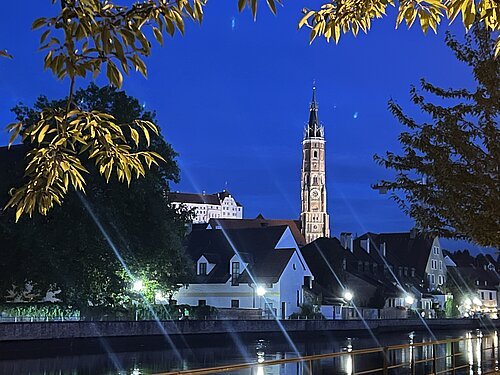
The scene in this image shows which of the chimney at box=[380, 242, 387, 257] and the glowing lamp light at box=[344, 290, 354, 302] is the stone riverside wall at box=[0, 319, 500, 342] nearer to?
the glowing lamp light at box=[344, 290, 354, 302]

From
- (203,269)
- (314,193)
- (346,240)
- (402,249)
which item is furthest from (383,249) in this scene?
(314,193)

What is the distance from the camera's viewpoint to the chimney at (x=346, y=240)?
294 feet

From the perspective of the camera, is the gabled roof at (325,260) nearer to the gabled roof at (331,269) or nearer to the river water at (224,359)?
the gabled roof at (331,269)

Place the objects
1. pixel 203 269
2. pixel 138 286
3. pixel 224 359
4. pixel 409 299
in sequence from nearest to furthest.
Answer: pixel 224 359, pixel 138 286, pixel 203 269, pixel 409 299

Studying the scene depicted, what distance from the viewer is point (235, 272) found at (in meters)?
67.1

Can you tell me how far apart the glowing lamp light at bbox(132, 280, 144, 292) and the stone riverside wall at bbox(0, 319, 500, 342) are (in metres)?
2.11

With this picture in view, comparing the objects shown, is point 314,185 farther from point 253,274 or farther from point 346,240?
point 253,274

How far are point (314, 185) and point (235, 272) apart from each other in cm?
12919

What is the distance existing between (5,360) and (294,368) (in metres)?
12.3

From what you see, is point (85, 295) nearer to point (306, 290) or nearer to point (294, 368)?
point (294, 368)

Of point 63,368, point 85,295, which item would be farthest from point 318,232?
point 63,368

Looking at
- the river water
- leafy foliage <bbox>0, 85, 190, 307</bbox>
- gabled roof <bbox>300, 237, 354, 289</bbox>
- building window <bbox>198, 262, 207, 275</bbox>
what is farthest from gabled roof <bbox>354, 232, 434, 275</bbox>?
leafy foliage <bbox>0, 85, 190, 307</bbox>

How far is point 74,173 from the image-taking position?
4.92 m

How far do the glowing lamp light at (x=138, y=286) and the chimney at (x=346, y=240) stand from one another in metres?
46.8
